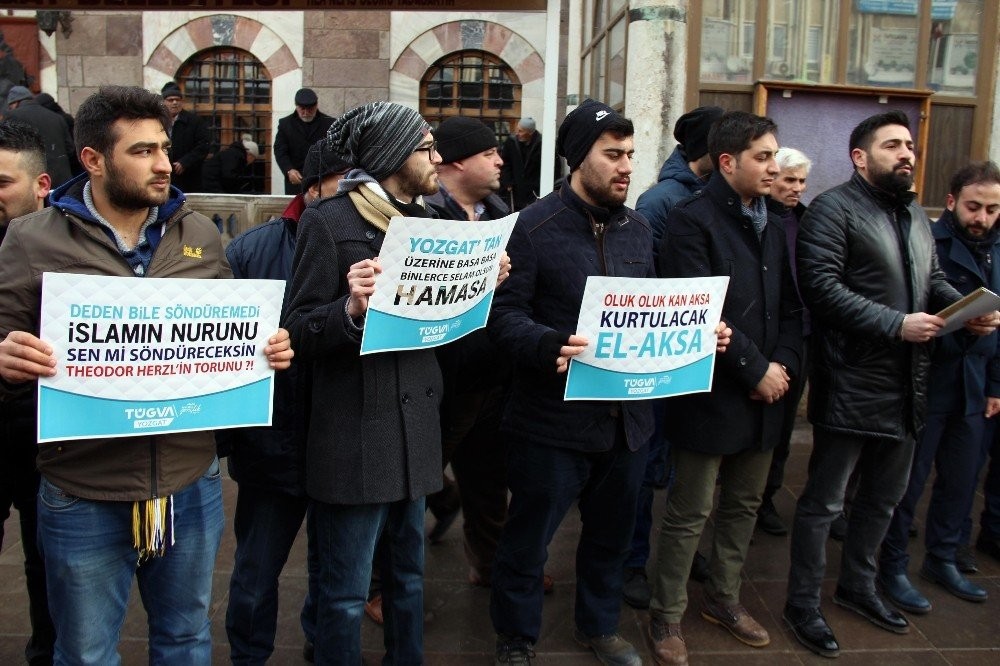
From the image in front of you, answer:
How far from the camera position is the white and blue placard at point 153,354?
7.05ft

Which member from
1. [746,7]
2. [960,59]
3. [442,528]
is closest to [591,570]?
[442,528]

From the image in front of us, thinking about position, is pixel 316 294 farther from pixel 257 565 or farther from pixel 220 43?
pixel 220 43

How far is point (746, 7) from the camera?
18.8 ft

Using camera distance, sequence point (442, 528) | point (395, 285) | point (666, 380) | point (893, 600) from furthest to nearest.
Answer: point (442, 528) → point (893, 600) → point (666, 380) → point (395, 285)

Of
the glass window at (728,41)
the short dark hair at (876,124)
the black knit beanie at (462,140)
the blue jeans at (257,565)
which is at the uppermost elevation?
the glass window at (728,41)

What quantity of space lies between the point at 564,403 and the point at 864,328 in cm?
121

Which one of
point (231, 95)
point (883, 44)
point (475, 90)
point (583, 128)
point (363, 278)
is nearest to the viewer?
point (363, 278)

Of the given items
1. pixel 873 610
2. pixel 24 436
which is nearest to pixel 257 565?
pixel 24 436

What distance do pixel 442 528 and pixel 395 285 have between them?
7.22 feet

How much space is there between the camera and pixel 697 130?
4.29 metres

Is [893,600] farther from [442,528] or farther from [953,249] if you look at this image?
[442,528]

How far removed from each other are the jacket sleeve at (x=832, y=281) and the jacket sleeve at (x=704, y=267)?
34 cm

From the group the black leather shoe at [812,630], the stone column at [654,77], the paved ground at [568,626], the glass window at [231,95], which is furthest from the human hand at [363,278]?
the glass window at [231,95]

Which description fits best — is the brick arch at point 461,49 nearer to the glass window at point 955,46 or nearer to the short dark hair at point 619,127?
the glass window at point 955,46
